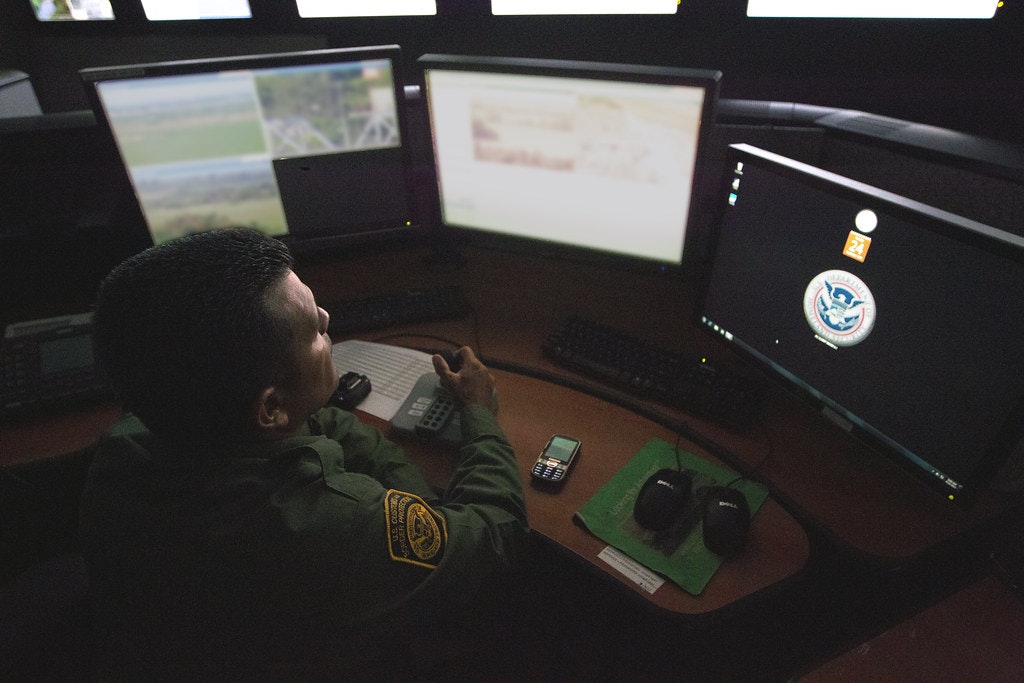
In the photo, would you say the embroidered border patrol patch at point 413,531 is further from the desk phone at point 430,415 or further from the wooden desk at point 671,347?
the wooden desk at point 671,347

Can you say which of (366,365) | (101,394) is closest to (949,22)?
(366,365)

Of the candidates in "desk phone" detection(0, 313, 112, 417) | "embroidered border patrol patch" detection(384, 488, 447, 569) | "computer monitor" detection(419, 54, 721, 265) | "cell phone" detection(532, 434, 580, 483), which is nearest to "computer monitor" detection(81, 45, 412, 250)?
"computer monitor" detection(419, 54, 721, 265)

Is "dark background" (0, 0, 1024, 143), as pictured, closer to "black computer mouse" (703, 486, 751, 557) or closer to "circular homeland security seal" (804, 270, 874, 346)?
"circular homeland security seal" (804, 270, 874, 346)

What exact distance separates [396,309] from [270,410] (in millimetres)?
640

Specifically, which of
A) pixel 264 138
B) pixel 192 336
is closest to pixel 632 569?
pixel 192 336

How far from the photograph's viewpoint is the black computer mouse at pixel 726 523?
890 millimetres

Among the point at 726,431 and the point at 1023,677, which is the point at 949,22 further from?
the point at 1023,677

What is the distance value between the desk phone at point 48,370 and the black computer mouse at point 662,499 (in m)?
1.01

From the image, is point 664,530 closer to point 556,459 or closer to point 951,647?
point 556,459

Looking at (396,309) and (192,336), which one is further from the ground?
(192,336)

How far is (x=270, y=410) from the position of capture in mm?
785

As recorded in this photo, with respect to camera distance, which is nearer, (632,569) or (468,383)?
(632,569)

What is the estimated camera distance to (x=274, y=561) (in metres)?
0.71

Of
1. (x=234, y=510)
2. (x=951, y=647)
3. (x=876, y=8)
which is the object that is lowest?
(x=951, y=647)
